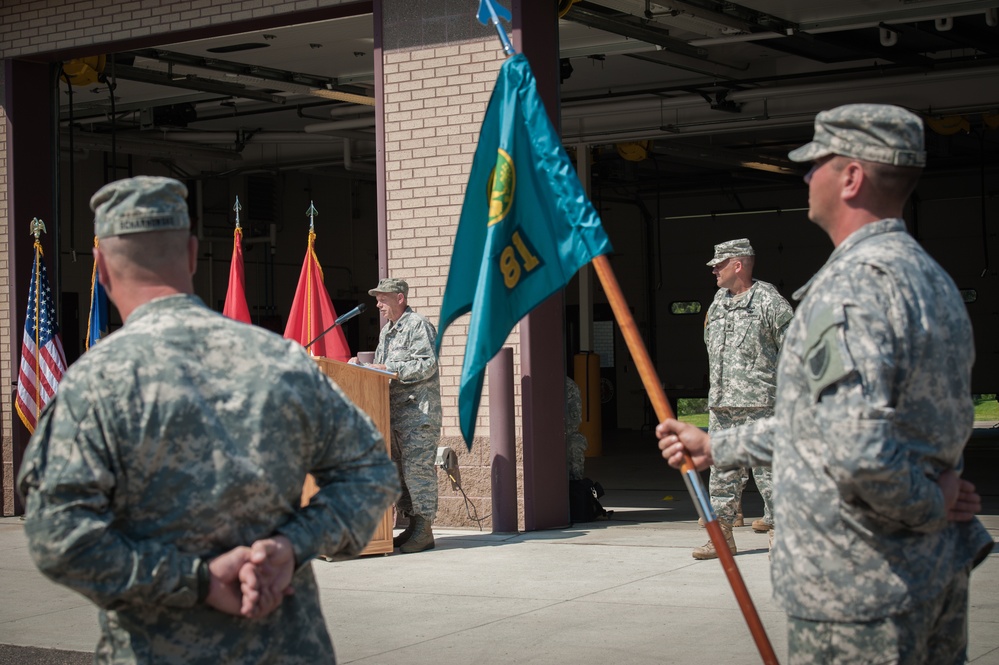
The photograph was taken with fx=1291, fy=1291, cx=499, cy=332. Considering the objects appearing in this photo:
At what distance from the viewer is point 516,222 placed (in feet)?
14.4

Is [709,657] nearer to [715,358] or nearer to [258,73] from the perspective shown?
[715,358]

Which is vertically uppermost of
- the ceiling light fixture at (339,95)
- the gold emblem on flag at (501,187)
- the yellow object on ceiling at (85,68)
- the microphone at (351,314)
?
the ceiling light fixture at (339,95)

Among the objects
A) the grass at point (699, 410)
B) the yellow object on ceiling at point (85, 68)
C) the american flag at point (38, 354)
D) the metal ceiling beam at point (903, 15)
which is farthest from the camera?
the grass at point (699, 410)

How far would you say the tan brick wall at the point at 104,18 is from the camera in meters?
11.4

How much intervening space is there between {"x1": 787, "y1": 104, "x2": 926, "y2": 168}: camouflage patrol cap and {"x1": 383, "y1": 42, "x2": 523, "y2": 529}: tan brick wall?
276 inches

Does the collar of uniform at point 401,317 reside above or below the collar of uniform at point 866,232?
below

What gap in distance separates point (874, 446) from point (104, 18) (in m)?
11.0

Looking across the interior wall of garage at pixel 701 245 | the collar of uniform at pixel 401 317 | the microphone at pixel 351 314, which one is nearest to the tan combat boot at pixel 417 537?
the collar of uniform at pixel 401 317

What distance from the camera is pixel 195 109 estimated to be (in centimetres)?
1831

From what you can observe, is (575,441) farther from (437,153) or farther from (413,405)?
(437,153)

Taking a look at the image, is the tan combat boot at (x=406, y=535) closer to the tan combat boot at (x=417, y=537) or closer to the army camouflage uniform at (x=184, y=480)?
the tan combat boot at (x=417, y=537)

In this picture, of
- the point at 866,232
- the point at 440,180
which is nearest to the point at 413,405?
the point at 440,180

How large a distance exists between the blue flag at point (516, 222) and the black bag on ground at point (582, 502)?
6423 mm

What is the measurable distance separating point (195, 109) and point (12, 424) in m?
7.17
